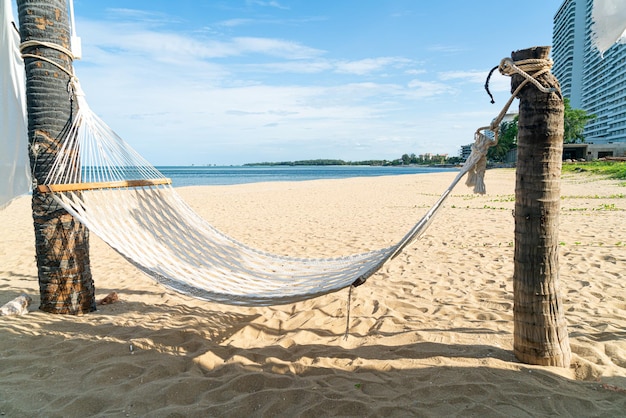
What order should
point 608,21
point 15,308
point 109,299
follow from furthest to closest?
1. point 109,299
2. point 15,308
3. point 608,21

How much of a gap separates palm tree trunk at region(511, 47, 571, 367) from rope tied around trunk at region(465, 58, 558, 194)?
3 centimetres

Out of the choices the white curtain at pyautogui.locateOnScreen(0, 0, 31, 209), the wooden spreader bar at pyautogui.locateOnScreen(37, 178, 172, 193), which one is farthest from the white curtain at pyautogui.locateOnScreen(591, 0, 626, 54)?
the white curtain at pyautogui.locateOnScreen(0, 0, 31, 209)

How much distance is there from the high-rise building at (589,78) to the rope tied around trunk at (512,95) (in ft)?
146

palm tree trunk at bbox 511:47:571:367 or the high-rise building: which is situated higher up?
the high-rise building

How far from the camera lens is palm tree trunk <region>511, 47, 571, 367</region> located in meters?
1.76

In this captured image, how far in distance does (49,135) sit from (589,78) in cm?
6516

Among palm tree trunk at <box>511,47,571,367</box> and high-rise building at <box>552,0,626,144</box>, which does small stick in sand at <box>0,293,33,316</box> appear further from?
high-rise building at <box>552,0,626,144</box>

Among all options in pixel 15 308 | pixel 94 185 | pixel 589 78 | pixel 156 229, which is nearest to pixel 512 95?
pixel 156 229

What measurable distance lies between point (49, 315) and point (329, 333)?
1.84 metres

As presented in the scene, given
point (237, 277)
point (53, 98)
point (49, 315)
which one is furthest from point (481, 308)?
point (53, 98)

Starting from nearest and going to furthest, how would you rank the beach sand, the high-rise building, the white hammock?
1. the beach sand
2. the white hammock
3. the high-rise building

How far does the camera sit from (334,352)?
2.15m

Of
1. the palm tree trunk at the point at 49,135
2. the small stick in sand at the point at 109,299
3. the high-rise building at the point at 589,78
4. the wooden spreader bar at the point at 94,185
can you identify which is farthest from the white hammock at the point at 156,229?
the high-rise building at the point at 589,78

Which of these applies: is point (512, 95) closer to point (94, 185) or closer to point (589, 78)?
point (94, 185)
